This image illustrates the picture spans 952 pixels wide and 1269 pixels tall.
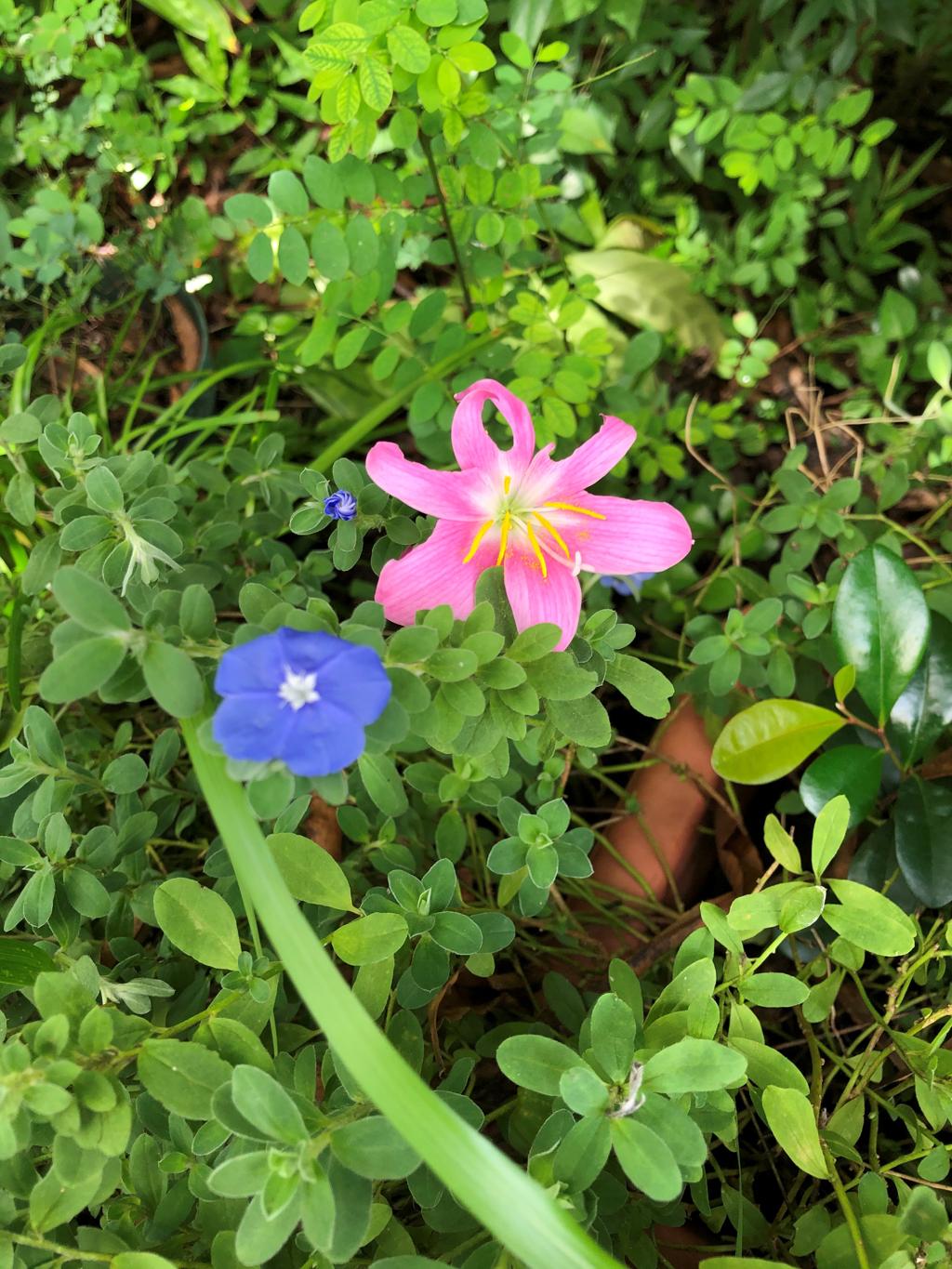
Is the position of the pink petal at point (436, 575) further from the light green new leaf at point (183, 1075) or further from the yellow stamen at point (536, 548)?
the light green new leaf at point (183, 1075)

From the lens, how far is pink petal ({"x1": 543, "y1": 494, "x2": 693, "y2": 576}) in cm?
77

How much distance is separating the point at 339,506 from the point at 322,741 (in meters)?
0.29

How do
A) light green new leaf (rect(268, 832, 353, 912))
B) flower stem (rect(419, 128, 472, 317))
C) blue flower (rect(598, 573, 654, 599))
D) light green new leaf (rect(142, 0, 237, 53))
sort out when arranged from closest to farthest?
light green new leaf (rect(268, 832, 353, 912)), flower stem (rect(419, 128, 472, 317)), blue flower (rect(598, 573, 654, 599)), light green new leaf (rect(142, 0, 237, 53))

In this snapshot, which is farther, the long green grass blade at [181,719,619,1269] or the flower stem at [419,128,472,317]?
the flower stem at [419,128,472,317]

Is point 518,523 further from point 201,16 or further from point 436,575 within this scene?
point 201,16

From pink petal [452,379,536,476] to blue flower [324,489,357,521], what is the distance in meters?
0.10

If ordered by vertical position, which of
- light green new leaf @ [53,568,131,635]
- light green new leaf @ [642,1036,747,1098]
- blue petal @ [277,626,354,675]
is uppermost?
light green new leaf @ [53,568,131,635]

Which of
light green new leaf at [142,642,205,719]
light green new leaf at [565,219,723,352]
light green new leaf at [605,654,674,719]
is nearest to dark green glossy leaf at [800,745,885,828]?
light green new leaf at [605,654,674,719]

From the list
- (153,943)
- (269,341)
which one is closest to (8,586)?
(153,943)

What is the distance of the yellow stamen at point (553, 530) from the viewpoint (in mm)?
767

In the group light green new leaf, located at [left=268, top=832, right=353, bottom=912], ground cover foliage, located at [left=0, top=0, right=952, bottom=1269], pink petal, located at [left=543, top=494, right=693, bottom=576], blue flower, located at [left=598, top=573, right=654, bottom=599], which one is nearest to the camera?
ground cover foliage, located at [left=0, top=0, right=952, bottom=1269]

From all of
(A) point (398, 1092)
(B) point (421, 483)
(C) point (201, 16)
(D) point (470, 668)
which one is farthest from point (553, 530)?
(C) point (201, 16)

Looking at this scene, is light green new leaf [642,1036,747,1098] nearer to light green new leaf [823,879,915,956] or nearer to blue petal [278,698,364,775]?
light green new leaf [823,879,915,956]

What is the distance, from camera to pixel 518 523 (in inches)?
31.2
